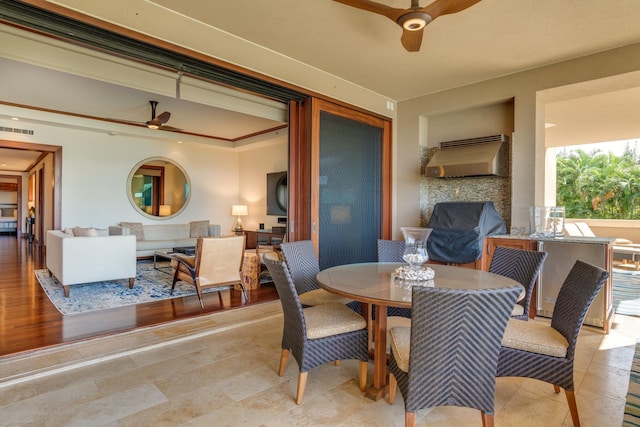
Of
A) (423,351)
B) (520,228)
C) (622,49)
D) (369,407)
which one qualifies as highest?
(622,49)

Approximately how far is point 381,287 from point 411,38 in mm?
1925

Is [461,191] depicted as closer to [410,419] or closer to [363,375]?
[363,375]

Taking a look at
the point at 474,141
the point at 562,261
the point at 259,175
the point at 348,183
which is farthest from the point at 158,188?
the point at 562,261

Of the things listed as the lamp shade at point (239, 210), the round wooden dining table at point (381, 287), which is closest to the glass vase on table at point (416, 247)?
the round wooden dining table at point (381, 287)

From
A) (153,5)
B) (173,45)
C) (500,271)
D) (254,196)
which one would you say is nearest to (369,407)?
(500,271)

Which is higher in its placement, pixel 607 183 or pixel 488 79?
pixel 488 79

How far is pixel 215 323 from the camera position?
338 cm

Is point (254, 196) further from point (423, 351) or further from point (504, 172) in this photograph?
point (423, 351)

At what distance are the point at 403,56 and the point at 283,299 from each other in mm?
2932

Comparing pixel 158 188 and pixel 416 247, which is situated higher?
pixel 158 188

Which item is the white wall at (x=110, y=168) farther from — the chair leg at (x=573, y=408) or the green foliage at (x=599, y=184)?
the green foliage at (x=599, y=184)

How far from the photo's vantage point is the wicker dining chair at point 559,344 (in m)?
1.82

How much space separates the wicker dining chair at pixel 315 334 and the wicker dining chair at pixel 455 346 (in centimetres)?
55

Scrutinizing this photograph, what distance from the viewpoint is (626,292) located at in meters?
4.97
